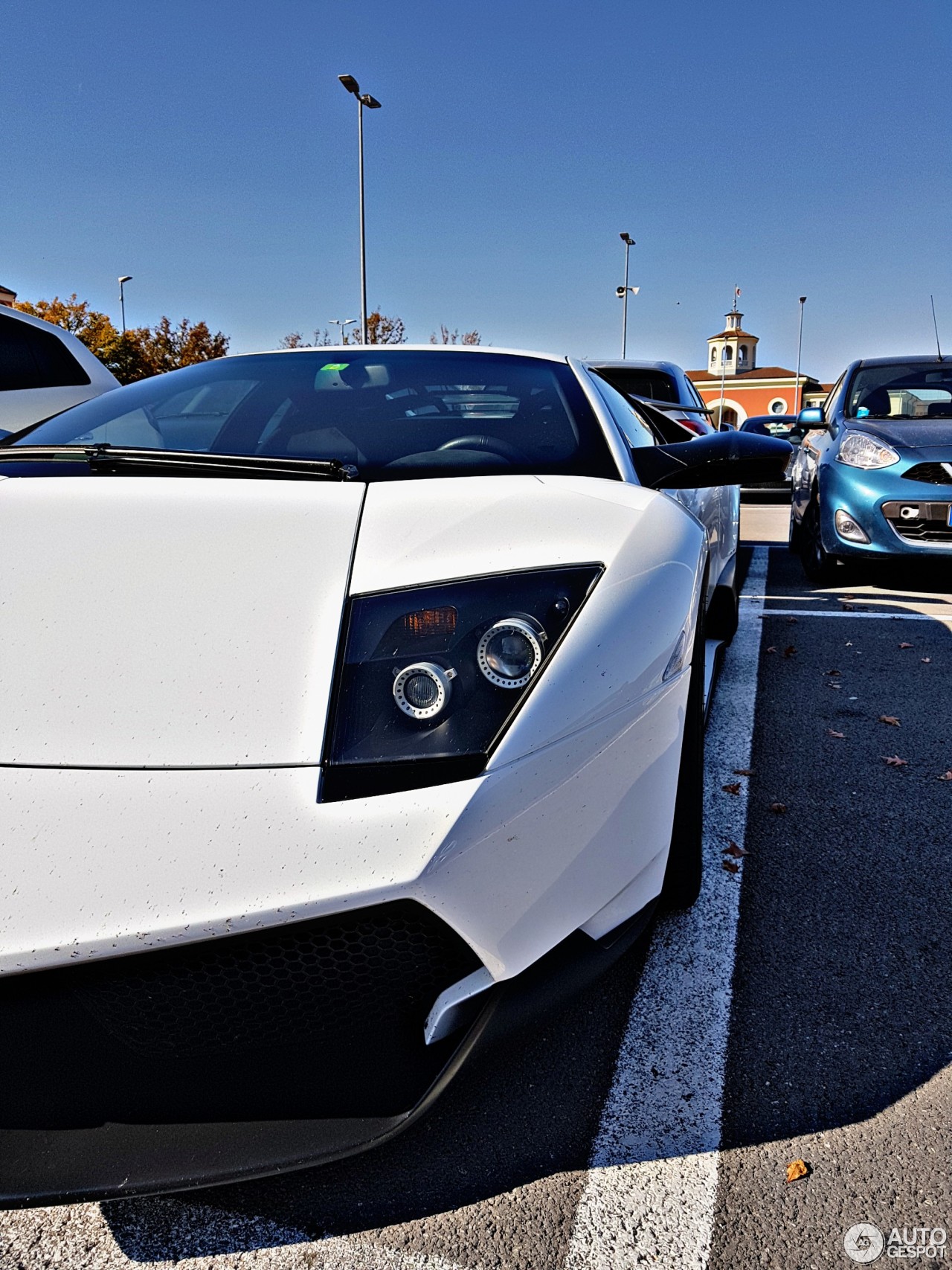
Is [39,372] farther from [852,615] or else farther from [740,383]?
[740,383]

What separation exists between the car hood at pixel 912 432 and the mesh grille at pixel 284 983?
5499 millimetres

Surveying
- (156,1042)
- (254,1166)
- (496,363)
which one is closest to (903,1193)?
(254,1166)

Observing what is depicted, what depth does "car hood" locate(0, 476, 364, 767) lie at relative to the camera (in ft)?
4.33

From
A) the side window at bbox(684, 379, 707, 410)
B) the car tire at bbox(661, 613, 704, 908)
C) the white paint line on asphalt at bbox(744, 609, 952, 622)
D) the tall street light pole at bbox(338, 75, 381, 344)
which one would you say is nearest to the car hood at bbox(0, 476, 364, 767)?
the car tire at bbox(661, 613, 704, 908)

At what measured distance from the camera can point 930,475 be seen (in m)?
5.80

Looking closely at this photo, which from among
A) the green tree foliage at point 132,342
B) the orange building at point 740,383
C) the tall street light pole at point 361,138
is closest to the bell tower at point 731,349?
the orange building at point 740,383

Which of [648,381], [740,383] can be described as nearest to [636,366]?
[648,381]

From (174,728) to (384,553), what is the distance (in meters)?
0.44

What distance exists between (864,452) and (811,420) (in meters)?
0.91

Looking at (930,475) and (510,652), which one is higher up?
(930,475)

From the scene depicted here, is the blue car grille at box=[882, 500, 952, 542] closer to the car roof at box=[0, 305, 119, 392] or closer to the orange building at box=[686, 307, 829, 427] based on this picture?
the car roof at box=[0, 305, 119, 392]

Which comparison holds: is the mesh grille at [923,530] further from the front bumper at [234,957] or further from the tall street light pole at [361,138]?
Answer: the tall street light pole at [361,138]

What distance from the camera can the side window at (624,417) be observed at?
2.61m

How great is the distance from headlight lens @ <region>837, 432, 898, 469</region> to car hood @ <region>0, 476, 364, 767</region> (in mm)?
5018
